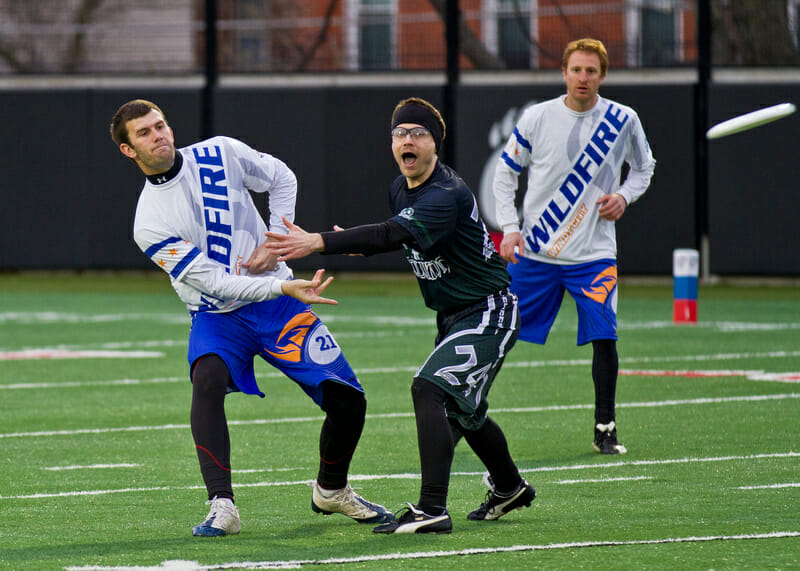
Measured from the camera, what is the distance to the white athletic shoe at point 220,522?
6.29 m

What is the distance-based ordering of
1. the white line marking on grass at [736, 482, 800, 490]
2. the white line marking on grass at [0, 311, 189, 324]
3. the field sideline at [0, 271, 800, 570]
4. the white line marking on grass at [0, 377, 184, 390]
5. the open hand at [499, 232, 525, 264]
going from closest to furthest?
1. the field sideline at [0, 271, 800, 570]
2. the white line marking on grass at [736, 482, 800, 490]
3. the open hand at [499, 232, 525, 264]
4. the white line marking on grass at [0, 377, 184, 390]
5. the white line marking on grass at [0, 311, 189, 324]

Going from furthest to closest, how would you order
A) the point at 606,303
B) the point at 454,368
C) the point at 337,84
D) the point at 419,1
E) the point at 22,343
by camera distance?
the point at 419,1
the point at 337,84
the point at 22,343
the point at 606,303
the point at 454,368

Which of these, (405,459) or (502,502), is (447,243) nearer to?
(502,502)

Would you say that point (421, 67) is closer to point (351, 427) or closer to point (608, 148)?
point (608, 148)

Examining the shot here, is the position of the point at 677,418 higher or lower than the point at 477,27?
lower

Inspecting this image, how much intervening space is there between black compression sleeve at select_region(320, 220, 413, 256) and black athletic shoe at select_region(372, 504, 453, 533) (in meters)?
1.11

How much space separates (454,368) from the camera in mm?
6449

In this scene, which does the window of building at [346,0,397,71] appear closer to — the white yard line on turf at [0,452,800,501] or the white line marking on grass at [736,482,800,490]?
the white yard line on turf at [0,452,800,501]

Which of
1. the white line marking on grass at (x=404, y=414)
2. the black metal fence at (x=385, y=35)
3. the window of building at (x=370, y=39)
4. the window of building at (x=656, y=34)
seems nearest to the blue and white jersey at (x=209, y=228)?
the white line marking on grass at (x=404, y=414)

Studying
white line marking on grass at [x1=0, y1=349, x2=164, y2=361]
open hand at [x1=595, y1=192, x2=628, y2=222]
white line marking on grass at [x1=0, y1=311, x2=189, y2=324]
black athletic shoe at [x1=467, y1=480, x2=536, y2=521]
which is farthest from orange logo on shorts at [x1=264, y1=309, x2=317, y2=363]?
white line marking on grass at [x1=0, y1=311, x2=189, y2=324]

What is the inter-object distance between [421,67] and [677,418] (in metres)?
16.3

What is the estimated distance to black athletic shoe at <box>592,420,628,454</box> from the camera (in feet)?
28.2

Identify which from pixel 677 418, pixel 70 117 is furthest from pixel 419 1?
pixel 677 418

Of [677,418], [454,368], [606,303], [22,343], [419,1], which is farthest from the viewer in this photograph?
[419,1]
